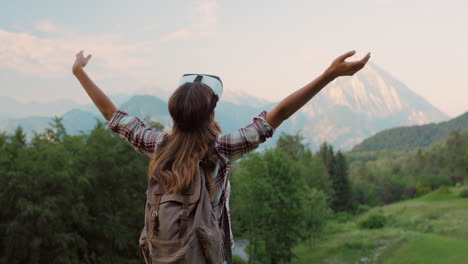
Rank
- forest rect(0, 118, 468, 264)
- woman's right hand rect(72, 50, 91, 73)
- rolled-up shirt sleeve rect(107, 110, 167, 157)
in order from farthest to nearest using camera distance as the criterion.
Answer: forest rect(0, 118, 468, 264) < woman's right hand rect(72, 50, 91, 73) < rolled-up shirt sleeve rect(107, 110, 167, 157)

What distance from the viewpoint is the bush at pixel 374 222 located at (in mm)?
50375

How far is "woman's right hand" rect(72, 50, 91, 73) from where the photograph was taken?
106 inches

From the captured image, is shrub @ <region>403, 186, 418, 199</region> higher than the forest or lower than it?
lower

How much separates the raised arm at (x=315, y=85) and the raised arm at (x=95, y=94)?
976 mm

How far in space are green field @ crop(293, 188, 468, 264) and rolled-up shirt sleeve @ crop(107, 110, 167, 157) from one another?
23490 millimetres

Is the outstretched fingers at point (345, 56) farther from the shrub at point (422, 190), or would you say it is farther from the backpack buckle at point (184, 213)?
the shrub at point (422, 190)

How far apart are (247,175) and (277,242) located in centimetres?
573

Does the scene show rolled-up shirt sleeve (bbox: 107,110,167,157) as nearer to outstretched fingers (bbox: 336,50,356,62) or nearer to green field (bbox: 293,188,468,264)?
outstretched fingers (bbox: 336,50,356,62)

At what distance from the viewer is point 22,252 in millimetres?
22828

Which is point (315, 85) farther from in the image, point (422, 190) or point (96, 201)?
point (422, 190)

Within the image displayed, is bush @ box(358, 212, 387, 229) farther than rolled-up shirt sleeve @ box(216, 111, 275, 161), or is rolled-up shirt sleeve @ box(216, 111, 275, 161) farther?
bush @ box(358, 212, 387, 229)

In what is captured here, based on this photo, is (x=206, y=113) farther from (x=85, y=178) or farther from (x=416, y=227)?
(x=416, y=227)

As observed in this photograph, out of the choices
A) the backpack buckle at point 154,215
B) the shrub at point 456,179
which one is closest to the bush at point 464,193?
the shrub at point 456,179

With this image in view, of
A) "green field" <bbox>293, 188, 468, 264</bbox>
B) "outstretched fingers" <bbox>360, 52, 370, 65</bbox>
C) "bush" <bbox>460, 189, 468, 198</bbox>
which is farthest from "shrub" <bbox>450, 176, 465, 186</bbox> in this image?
"outstretched fingers" <bbox>360, 52, 370, 65</bbox>
